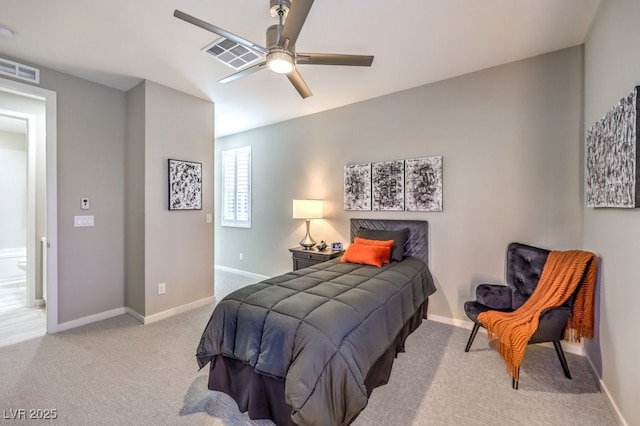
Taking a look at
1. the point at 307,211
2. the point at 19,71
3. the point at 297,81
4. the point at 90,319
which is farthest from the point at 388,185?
the point at 19,71

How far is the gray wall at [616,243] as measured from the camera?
159 cm

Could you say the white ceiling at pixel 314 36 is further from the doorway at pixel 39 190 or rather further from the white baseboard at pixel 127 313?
the white baseboard at pixel 127 313

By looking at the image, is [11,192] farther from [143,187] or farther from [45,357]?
[45,357]

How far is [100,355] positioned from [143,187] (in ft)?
5.70

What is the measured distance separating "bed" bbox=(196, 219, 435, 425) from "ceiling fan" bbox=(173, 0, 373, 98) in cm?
159

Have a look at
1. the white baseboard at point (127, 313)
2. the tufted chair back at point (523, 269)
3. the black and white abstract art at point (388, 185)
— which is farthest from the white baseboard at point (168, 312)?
the tufted chair back at point (523, 269)

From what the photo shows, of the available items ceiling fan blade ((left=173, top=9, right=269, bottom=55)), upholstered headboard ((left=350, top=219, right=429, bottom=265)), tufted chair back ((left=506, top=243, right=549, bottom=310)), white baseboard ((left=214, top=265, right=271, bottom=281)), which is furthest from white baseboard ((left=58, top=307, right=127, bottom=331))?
tufted chair back ((left=506, top=243, right=549, bottom=310))

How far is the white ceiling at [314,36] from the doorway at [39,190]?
0.54 meters

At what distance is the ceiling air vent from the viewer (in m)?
2.48

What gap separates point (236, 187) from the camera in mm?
5582

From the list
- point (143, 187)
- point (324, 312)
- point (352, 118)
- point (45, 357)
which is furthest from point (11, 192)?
point (324, 312)

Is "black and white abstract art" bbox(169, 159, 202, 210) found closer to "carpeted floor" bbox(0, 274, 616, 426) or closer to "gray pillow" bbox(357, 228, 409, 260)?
"carpeted floor" bbox(0, 274, 616, 426)

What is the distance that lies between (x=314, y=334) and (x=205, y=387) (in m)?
1.14

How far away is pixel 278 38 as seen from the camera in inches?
75.0
